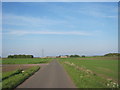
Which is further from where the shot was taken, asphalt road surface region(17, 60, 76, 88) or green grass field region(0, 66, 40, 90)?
asphalt road surface region(17, 60, 76, 88)

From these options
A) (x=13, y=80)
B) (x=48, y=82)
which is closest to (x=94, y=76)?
(x=48, y=82)

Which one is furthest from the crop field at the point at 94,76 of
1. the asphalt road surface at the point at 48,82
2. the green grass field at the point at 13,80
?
the green grass field at the point at 13,80

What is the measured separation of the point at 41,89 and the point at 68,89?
1.75m

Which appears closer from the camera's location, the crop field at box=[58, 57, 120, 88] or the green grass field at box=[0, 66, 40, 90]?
the green grass field at box=[0, 66, 40, 90]

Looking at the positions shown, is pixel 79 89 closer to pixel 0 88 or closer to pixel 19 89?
pixel 19 89

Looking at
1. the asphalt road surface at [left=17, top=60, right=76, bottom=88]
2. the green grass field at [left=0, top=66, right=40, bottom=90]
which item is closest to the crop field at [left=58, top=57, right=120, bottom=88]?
the asphalt road surface at [left=17, top=60, right=76, bottom=88]

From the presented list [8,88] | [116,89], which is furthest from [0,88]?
[116,89]

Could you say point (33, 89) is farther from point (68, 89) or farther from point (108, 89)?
point (108, 89)

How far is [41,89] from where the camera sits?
1173 cm

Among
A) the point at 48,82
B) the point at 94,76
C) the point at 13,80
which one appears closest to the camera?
the point at 48,82

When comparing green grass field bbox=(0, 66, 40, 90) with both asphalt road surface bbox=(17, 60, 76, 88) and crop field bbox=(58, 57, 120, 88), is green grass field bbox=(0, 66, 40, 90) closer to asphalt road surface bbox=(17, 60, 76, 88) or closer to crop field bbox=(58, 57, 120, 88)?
asphalt road surface bbox=(17, 60, 76, 88)

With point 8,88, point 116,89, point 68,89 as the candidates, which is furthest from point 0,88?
point 116,89

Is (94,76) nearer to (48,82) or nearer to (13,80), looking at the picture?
(48,82)

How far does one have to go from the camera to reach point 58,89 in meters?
11.7
